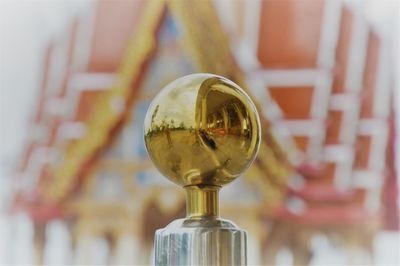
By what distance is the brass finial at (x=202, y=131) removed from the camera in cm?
40

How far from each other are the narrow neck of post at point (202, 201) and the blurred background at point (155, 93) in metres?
2.23

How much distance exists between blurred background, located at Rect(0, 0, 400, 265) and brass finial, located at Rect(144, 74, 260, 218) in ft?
7.37

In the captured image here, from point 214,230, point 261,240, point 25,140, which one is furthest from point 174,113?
point 25,140

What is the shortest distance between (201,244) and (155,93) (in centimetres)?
239

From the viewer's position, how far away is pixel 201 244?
41cm

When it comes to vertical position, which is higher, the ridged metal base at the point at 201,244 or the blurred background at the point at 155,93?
the blurred background at the point at 155,93

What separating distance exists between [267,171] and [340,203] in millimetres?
291

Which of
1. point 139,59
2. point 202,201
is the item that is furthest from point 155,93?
point 202,201

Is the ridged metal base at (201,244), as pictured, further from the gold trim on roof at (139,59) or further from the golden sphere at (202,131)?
the gold trim on roof at (139,59)

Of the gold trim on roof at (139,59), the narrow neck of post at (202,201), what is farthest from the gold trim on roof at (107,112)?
the narrow neck of post at (202,201)

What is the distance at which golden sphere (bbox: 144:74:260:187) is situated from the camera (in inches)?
15.8

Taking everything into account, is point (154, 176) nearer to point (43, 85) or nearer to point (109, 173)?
point (109, 173)

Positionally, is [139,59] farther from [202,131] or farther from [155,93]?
[202,131]

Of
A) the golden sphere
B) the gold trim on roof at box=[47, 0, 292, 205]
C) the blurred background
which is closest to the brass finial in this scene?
the golden sphere
